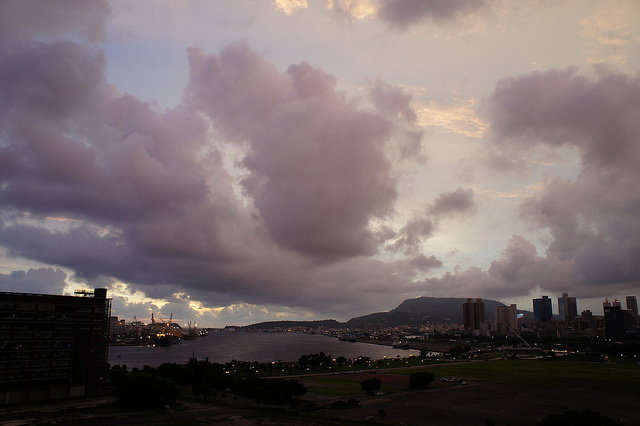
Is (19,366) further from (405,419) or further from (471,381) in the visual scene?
(471,381)

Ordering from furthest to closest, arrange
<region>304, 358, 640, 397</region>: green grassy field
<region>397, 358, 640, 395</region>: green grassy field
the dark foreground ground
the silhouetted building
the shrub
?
the shrub, <region>397, 358, 640, 395</region>: green grassy field, <region>304, 358, 640, 397</region>: green grassy field, the silhouetted building, the dark foreground ground

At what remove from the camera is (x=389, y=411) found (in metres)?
74.4

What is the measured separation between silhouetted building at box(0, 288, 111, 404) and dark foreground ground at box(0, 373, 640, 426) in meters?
4.41

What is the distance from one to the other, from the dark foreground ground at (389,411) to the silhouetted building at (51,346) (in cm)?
441

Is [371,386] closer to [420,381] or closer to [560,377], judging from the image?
[420,381]

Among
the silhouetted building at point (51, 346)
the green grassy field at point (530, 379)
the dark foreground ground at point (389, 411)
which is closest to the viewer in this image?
the dark foreground ground at point (389, 411)

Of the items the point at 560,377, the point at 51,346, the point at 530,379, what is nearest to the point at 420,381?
the point at 530,379

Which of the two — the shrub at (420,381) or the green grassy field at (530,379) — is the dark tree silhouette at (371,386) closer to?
the green grassy field at (530,379)

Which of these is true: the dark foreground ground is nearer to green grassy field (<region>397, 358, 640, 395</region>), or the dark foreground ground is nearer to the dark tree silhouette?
the dark tree silhouette

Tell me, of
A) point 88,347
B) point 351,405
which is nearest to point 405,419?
point 351,405

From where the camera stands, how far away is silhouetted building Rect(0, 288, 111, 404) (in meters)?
77.6

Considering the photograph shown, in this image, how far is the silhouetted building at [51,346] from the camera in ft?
255

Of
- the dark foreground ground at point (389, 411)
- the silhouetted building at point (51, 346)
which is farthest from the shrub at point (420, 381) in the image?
the silhouetted building at point (51, 346)

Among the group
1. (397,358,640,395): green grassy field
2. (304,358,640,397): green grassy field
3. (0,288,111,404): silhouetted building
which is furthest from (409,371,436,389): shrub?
(0,288,111,404): silhouetted building
